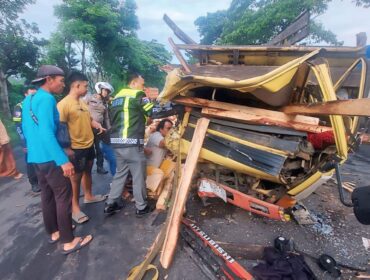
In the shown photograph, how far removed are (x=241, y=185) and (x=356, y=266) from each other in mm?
1354

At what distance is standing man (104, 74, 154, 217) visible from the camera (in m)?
3.16

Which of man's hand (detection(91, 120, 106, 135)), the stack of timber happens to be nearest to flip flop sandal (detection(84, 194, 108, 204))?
the stack of timber

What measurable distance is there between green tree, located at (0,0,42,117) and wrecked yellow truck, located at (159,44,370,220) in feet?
34.7

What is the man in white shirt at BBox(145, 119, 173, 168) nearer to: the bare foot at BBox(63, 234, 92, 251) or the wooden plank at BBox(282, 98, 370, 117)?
the bare foot at BBox(63, 234, 92, 251)

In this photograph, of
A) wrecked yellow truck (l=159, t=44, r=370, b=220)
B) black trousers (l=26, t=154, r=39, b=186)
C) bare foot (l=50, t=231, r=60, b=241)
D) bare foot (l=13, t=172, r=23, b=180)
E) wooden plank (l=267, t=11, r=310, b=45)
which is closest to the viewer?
wrecked yellow truck (l=159, t=44, r=370, b=220)

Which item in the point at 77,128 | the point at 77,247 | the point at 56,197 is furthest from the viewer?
the point at 77,128

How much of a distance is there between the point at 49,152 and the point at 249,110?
6.63 ft

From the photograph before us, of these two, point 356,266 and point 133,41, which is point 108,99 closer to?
point 356,266

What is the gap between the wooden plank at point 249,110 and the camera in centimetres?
218

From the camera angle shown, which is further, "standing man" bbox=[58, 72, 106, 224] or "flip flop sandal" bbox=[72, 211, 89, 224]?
"flip flop sandal" bbox=[72, 211, 89, 224]

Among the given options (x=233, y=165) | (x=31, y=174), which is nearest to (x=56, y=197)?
(x=233, y=165)

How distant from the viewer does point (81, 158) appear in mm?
3189

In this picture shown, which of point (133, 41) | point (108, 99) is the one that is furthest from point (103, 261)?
point (133, 41)

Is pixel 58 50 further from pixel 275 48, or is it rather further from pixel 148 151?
pixel 275 48
